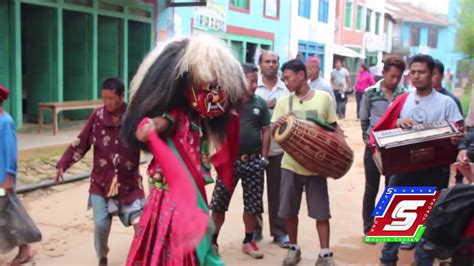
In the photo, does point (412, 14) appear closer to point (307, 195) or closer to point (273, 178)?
point (273, 178)

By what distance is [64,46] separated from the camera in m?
12.0

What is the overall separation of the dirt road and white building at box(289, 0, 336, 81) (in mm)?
15994

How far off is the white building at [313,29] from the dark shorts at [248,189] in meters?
17.6

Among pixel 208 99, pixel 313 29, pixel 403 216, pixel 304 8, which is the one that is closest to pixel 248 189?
pixel 403 216

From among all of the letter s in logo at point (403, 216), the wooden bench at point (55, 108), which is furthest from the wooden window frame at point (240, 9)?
the letter s in logo at point (403, 216)

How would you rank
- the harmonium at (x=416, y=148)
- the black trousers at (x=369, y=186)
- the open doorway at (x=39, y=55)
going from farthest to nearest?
the open doorway at (x=39, y=55)
the black trousers at (x=369, y=186)
the harmonium at (x=416, y=148)

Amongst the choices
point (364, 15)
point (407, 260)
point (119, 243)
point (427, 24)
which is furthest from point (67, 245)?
point (427, 24)

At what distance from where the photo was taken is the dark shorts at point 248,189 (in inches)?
190

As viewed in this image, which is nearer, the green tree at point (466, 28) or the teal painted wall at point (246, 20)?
the green tree at point (466, 28)

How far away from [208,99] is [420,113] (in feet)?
6.83

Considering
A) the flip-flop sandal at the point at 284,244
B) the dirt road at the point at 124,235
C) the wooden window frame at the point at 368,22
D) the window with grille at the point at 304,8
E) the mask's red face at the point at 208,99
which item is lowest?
the dirt road at the point at 124,235

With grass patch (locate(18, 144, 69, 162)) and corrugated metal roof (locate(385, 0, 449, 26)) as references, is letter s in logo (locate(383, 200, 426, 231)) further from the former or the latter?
corrugated metal roof (locate(385, 0, 449, 26))

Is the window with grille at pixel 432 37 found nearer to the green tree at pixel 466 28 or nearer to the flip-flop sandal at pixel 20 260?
the green tree at pixel 466 28

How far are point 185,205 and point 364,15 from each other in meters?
32.6
